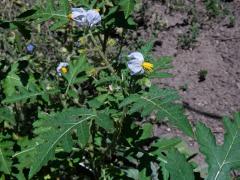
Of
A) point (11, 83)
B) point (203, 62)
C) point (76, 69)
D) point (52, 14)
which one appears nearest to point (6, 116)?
point (11, 83)

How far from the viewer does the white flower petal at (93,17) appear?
7.23ft

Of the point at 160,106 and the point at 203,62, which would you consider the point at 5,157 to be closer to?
the point at 160,106

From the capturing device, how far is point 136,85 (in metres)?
2.14

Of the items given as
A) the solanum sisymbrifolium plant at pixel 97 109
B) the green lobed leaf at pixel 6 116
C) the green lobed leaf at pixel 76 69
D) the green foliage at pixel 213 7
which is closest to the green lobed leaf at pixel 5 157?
the solanum sisymbrifolium plant at pixel 97 109

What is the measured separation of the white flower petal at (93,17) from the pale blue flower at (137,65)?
25cm

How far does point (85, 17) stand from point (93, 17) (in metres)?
0.04

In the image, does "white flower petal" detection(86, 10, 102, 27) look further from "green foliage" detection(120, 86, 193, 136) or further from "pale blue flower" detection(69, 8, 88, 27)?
"green foliage" detection(120, 86, 193, 136)

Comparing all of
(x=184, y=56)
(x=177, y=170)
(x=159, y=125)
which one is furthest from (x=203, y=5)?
(x=177, y=170)

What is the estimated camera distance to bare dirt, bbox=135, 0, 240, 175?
14.0 feet

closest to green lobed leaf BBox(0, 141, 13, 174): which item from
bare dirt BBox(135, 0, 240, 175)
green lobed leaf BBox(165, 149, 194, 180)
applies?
green lobed leaf BBox(165, 149, 194, 180)

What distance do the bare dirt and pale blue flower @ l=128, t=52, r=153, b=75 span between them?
1.98m

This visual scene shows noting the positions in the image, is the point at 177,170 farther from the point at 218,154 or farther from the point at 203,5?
the point at 203,5

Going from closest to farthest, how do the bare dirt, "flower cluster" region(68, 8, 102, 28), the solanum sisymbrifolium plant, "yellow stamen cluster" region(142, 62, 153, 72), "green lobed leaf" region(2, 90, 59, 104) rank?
the solanum sisymbrifolium plant, "yellow stamen cluster" region(142, 62, 153, 72), "flower cluster" region(68, 8, 102, 28), "green lobed leaf" region(2, 90, 59, 104), the bare dirt

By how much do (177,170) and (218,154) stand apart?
0.19 metres
